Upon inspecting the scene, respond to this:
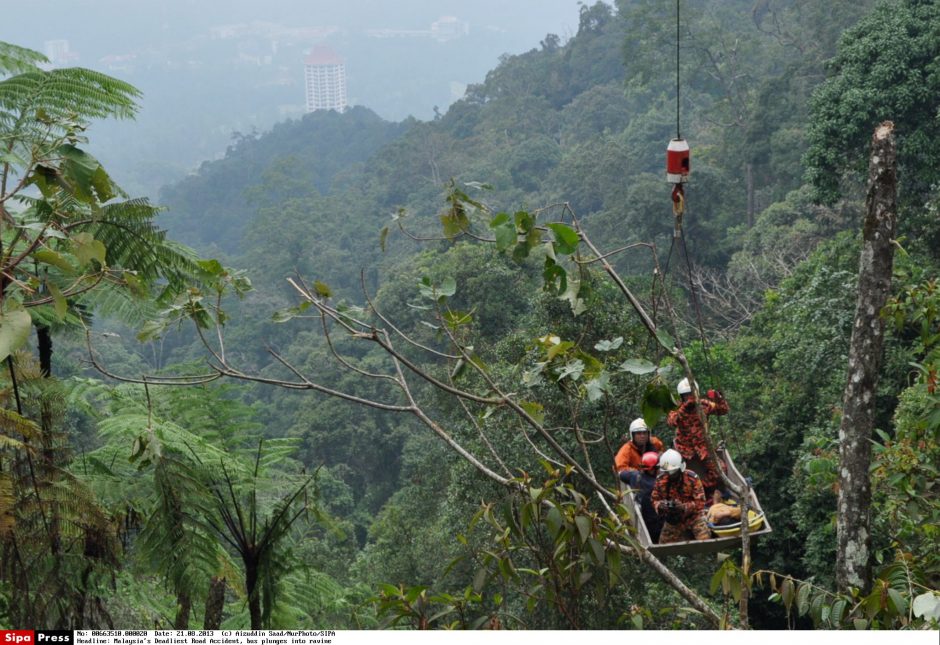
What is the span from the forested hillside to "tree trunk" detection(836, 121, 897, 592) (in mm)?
23

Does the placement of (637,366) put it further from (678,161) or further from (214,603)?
(214,603)

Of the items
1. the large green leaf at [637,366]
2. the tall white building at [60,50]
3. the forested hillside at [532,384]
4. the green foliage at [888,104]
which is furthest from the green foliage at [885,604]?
the tall white building at [60,50]

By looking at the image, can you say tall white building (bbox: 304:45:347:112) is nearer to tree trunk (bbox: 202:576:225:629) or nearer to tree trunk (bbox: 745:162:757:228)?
tree trunk (bbox: 745:162:757:228)

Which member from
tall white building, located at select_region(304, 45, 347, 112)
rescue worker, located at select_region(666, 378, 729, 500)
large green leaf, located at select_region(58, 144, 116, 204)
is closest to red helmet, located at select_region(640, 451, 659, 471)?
rescue worker, located at select_region(666, 378, 729, 500)

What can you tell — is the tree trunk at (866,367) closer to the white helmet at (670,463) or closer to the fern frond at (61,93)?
the white helmet at (670,463)

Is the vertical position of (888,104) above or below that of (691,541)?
above

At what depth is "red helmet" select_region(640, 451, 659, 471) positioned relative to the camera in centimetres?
484

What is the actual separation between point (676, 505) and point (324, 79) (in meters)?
94.7

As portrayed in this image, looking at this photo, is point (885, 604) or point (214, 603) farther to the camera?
point (214, 603)

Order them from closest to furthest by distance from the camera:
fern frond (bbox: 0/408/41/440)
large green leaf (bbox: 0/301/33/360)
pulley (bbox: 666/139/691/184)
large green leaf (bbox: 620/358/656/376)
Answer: large green leaf (bbox: 0/301/33/360)
large green leaf (bbox: 620/358/656/376)
fern frond (bbox: 0/408/41/440)
pulley (bbox: 666/139/691/184)

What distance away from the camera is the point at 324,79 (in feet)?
314

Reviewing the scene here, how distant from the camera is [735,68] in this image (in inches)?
1093

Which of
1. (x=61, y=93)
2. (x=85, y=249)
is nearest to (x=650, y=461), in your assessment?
(x=85, y=249)

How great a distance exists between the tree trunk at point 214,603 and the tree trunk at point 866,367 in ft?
7.09
